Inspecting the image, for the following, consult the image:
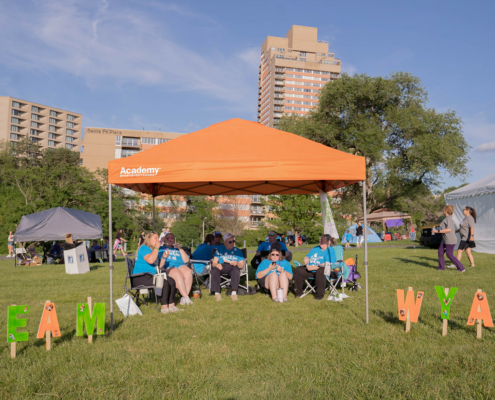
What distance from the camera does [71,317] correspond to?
209 inches

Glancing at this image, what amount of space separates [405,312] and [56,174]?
33566 millimetres

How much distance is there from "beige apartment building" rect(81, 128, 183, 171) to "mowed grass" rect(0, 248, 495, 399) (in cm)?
7328

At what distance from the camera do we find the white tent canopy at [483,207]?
43.6ft

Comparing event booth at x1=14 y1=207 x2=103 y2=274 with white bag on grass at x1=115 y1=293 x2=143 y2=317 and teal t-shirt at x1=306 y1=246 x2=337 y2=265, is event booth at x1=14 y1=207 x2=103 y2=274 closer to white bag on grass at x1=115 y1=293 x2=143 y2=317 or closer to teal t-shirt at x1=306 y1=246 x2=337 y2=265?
white bag on grass at x1=115 y1=293 x2=143 y2=317

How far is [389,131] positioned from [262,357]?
27.8m

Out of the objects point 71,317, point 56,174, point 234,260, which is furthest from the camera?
point 56,174

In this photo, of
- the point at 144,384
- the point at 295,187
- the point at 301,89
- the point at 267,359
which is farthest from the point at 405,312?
the point at 301,89

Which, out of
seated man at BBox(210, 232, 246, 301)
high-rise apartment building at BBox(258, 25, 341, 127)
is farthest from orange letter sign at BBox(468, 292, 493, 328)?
high-rise apartment building at BBox(258, 25, 341, 127)

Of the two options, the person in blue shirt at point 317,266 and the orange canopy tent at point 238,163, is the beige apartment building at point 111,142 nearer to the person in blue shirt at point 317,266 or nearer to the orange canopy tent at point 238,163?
the person in blue shirt at point 317,266

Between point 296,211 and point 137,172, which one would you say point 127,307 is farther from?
point 296,211

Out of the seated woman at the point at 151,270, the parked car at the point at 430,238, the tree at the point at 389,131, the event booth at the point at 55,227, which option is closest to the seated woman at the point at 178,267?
the seated woman at the point at 151,270

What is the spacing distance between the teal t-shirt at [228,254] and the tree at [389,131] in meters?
22.5

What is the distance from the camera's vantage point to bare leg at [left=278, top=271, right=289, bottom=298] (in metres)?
6.41

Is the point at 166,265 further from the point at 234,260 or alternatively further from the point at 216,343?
the point at 216,343
